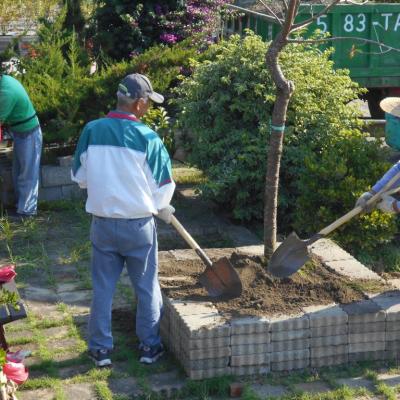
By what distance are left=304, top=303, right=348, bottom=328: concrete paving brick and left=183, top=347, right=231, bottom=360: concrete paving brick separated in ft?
1.77

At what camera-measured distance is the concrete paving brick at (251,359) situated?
4.89 meters

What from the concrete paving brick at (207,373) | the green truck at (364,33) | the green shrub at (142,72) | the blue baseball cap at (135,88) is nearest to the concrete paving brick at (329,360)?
the concrete paving brick at (207,373)

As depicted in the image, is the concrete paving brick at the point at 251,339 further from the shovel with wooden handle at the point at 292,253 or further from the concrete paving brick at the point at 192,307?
the shovel with wooden handle at the point at 292,253

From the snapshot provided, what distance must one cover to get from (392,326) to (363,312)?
217mm

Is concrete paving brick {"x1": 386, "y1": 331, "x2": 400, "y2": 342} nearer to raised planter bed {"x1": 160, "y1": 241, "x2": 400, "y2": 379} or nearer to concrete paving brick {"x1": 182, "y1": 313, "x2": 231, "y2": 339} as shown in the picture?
raised planter bed {"x1": 160, "y1": 241, "x2": 400, "y2": 379}

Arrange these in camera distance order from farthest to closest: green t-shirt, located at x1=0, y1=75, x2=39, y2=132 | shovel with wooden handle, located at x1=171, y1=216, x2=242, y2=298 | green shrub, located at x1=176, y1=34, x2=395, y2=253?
green t-shirt, located at x1=0, y1=75, x2=39, y2=132, green shrub, located at x1=176, y1=34, x2=395, y2=253, shovel with wooden handle, located at x1=171, y1=216, x2=242, y2=298

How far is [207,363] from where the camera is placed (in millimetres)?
4832

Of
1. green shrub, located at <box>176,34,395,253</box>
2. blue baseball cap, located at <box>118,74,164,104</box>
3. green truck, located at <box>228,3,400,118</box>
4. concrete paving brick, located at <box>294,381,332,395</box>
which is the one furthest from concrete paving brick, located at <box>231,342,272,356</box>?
green truck, located at <box>228,3,400,118</box>

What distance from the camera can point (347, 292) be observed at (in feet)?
17.4

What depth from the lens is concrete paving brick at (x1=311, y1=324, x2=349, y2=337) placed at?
4980 millimetres

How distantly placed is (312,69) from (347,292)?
121 inches

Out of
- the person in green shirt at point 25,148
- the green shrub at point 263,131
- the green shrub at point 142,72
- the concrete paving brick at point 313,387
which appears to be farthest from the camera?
the green shrub at point 142,72

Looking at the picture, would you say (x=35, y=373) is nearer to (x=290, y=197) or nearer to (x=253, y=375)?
(x=253, y=375)

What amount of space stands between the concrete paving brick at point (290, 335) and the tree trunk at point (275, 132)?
966 mm
